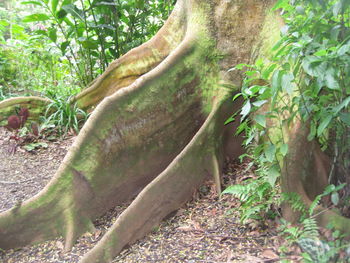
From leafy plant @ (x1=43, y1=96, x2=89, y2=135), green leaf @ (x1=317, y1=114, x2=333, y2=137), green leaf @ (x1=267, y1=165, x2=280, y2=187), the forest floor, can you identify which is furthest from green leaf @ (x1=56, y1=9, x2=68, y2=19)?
green leaf @ (x1=317, y1=114, x2=333, y2=137)

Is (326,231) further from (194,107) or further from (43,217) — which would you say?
(43,217)

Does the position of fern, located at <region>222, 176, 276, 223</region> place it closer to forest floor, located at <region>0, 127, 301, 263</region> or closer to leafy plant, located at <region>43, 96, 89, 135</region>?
forest floor, located at <region>0, 127, 301, 263</region>

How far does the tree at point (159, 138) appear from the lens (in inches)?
132

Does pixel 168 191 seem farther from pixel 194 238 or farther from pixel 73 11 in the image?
pixel 73 11

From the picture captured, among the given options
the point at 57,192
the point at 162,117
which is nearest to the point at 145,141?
the point at 162,117

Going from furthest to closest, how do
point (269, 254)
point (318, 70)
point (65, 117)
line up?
point (65, 117), point (269, 254), point (318, 70)

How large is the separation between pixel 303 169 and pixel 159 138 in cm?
144

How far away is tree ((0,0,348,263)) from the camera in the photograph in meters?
3.35

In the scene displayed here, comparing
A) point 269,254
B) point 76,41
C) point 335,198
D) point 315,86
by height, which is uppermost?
point 76,41

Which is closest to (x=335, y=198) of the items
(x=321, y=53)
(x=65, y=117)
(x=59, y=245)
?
(x=321, y=53)

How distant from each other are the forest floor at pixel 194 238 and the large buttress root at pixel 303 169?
0.33 meters

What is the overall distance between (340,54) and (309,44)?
0.97 ft

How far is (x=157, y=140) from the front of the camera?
3639 millimetres

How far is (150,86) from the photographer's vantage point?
354 cm
